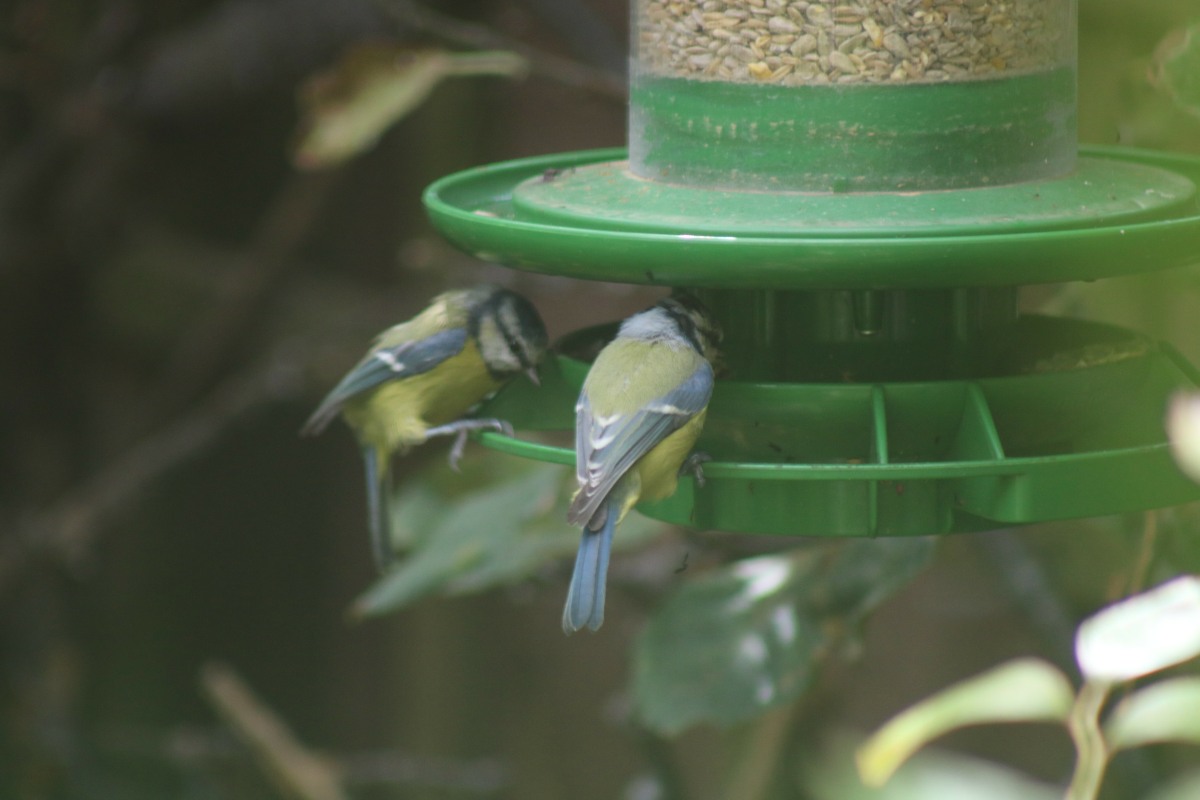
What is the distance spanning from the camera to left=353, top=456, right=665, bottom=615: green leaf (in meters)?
2.49

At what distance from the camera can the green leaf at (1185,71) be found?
178 cm

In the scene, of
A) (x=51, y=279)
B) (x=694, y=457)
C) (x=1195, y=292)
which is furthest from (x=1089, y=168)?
(x=51, y=279)

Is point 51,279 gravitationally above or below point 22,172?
below

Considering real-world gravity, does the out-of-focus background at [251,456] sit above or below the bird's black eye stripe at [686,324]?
below

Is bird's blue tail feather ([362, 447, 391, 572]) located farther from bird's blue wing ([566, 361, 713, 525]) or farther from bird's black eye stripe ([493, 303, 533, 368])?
bird's blue wing ([566, 361, 713, 525])

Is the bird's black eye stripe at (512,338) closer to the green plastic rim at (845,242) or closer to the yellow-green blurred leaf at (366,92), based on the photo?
the green plastic rim at (845,242)

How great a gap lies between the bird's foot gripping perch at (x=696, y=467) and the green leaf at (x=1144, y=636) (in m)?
0.59

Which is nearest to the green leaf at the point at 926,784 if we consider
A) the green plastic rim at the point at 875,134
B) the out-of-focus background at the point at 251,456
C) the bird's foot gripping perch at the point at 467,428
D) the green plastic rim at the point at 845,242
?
the green plastic rim at the point at 845,242

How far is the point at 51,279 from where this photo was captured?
4.27m

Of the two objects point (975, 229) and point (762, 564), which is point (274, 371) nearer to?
point (762, 564)

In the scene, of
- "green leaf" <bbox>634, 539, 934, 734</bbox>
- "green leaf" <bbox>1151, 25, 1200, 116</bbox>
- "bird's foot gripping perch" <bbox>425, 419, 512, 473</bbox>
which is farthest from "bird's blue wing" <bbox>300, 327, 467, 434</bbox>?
"green leaf" <bbox>1151, 25, 1200, 116</bbox>

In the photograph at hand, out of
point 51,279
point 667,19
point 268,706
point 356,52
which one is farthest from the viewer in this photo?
point 268,706

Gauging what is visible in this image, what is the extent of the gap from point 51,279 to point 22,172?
0.41 m

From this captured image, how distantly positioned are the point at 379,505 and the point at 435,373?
1.45 feet
